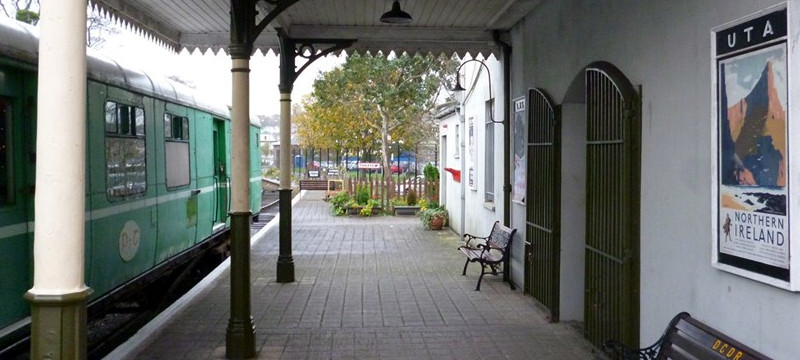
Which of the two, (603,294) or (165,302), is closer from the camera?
(603,294)

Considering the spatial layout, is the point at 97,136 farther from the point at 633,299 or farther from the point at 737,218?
the point at 737,218

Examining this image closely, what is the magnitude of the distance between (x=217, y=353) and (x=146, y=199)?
2.23 m

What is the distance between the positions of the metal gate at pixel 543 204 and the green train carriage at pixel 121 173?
427 centimetres

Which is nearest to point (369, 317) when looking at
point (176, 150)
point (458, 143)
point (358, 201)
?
point (176, 150)

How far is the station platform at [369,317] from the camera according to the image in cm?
654

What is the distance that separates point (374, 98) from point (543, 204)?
21.1 meters

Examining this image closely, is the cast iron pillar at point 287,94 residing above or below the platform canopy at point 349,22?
below

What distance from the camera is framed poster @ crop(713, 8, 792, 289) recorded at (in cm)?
343

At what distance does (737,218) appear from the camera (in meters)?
3.83

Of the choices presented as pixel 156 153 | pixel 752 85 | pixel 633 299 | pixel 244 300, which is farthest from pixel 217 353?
pixel 752 85

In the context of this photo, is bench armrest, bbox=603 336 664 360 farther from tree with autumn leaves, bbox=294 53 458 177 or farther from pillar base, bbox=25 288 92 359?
tree with autumn leaves, bbox=294 53 458 177

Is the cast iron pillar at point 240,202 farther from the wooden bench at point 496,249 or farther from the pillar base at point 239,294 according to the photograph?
the wooden bench at point 496,249

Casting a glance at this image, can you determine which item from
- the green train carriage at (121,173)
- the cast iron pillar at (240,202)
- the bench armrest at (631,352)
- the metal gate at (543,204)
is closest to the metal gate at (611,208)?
the bench armrest at (631,352)

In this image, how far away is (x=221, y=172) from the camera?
12.8 meters
